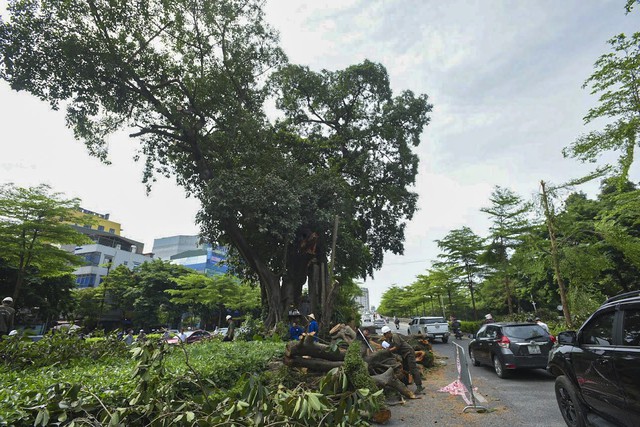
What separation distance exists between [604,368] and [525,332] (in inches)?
217

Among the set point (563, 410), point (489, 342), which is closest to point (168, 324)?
point (489, 342)

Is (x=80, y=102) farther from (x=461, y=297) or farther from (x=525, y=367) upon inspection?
(x=461, y=297)

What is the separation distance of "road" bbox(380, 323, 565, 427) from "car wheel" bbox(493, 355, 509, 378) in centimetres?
14

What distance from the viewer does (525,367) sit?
849 cm

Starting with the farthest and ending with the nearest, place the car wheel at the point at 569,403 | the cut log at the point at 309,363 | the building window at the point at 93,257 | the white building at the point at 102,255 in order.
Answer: the building window at the point at 93,257 → the white building at the point at 102,255 → the cut log at the point at 309,363 → the car wheel at the point at 569,403

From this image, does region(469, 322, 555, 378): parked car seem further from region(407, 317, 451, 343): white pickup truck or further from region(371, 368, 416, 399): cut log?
region(407, 317, 451, 343): white pickup truck

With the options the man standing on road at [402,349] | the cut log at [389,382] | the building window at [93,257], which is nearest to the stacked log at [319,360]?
the cut log at [389,382]

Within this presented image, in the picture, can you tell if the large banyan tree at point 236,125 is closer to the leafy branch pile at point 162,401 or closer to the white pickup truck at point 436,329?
the white pickup truck at point 436,329

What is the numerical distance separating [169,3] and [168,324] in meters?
39.1

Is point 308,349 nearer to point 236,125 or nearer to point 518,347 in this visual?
point 518,347

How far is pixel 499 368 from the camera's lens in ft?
29.9

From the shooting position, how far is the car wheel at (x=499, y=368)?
8.88 metres

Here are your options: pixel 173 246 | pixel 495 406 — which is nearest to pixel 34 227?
pixel 495 406

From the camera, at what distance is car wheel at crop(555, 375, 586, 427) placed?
14.7 feet
